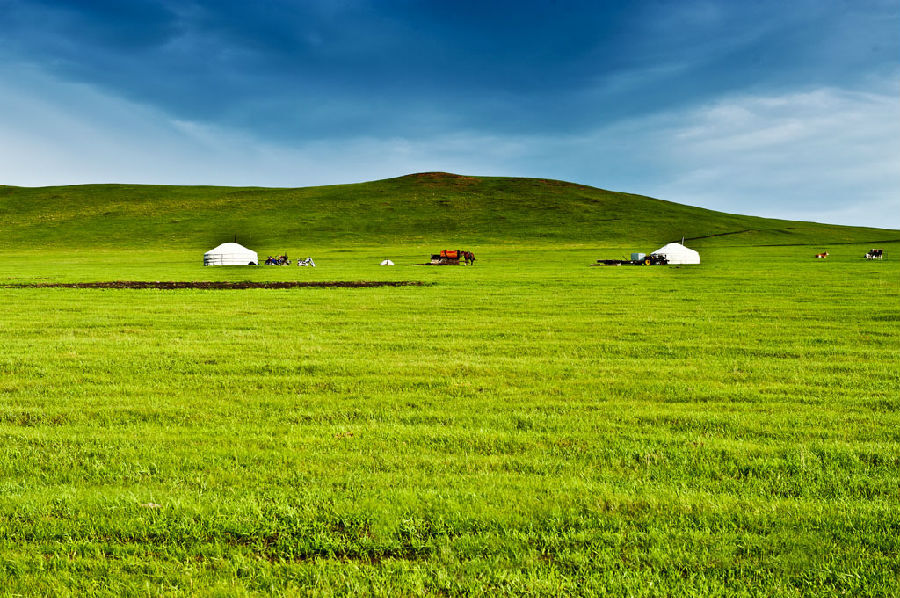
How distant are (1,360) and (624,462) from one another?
12.3 meters

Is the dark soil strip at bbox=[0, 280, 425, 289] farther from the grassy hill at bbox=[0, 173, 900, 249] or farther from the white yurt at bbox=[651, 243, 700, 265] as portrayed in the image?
the grassy hill at bbox=[0, 173, 900, 249]

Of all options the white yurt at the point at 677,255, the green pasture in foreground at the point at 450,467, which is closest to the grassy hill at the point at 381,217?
the white yurt at the point at 677,255

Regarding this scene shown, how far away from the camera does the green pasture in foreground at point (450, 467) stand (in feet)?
14.5

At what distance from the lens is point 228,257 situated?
67.0 metres

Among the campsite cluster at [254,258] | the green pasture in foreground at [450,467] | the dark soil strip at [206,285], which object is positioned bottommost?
the green pasture in foreground at [450,467]

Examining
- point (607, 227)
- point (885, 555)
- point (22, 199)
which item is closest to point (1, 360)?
point (885, 555)

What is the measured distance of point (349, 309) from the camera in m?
22.0

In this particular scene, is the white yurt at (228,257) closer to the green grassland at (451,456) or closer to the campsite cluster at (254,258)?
the campsite cluster at (254,258)

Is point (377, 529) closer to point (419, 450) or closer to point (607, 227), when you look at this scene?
point (419, 450)

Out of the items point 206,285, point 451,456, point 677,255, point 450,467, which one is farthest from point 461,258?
point 450,467

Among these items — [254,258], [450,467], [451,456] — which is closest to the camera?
[450,467]

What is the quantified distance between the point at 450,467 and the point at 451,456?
30 centimetres

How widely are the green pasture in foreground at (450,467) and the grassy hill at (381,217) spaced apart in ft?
297

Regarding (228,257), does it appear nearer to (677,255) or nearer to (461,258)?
(461,258)
